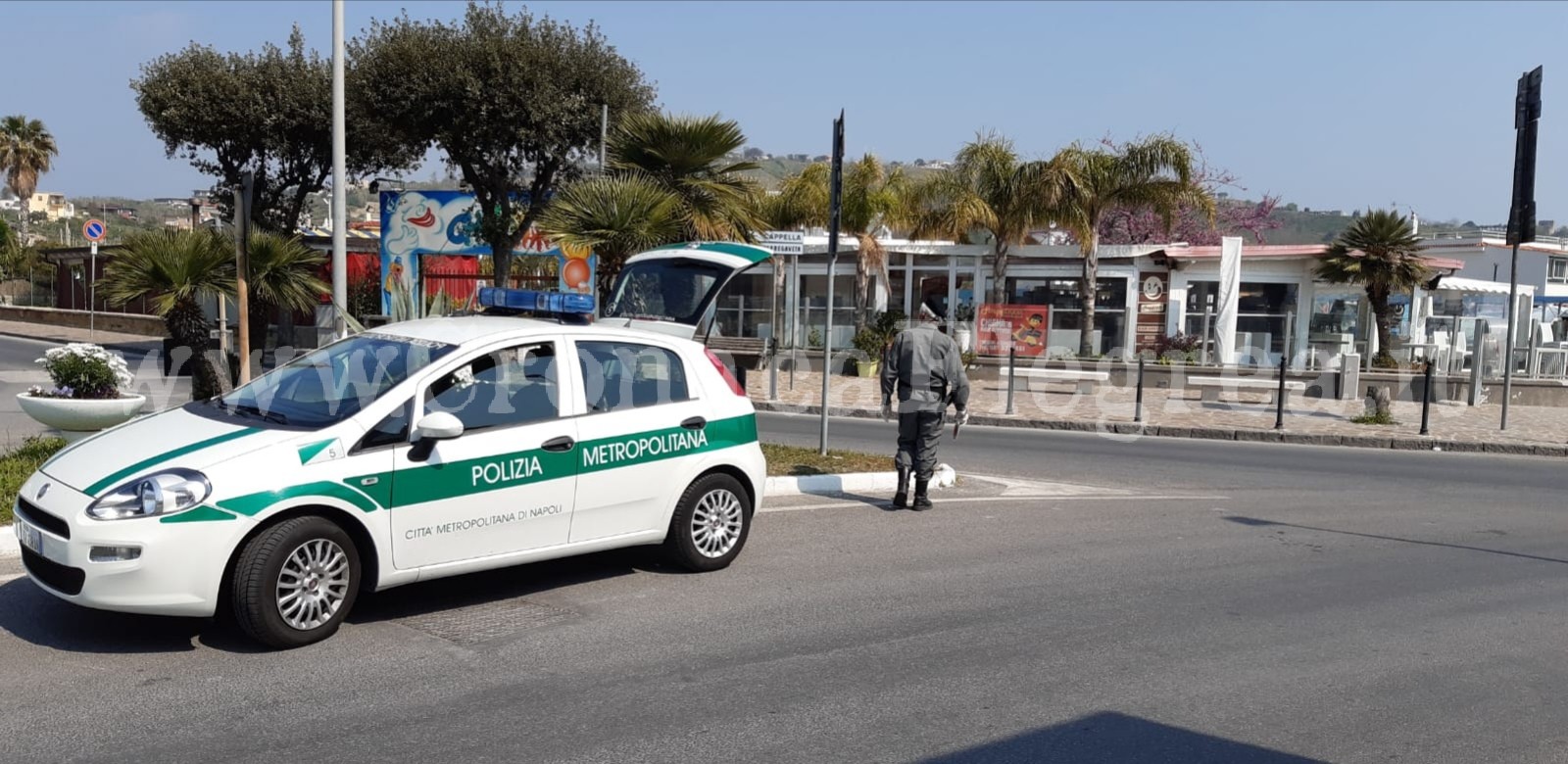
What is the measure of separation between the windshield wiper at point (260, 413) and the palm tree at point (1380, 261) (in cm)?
2428

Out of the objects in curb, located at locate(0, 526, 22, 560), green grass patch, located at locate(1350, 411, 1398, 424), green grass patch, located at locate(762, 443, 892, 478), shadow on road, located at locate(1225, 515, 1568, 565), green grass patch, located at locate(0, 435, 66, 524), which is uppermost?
green grass patch, located at locate(1350, 411, 1398, 424)

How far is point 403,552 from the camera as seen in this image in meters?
6.07

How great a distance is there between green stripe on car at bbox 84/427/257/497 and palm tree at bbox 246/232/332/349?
5352mm

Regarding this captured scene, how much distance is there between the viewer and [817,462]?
39.2 feet

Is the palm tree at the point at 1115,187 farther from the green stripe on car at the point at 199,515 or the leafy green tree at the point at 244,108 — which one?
the green stripe on car at the point at 199,515

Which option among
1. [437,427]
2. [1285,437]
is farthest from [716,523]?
[1285,437]

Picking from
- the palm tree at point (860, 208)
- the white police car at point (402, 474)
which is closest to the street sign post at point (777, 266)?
the palm tree at point (860, 208)

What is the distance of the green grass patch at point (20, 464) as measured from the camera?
26.3ft

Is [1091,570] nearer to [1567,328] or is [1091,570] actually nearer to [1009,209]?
[1009,209]

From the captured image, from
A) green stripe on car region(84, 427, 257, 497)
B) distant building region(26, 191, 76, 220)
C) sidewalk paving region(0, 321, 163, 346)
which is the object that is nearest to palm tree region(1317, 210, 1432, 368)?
green stripe on car region(84, 427, 257, 497)

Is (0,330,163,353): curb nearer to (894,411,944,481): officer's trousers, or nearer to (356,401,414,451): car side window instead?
(894,411,944,481): officer's trousers

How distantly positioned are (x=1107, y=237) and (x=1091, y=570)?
41.1m

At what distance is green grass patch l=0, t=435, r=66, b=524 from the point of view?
8031 mm

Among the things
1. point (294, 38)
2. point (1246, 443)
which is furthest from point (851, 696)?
point (294, 38)
